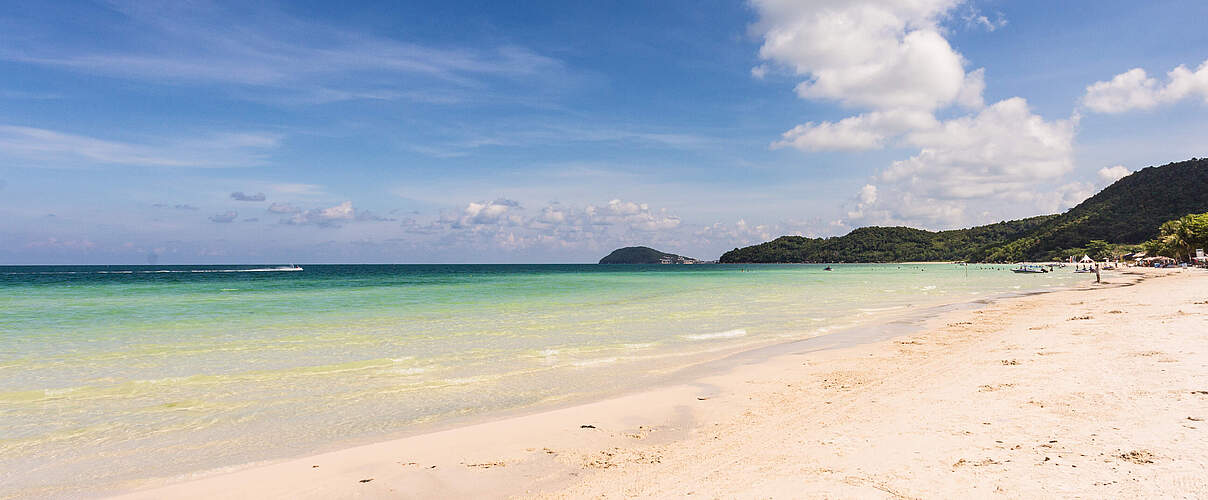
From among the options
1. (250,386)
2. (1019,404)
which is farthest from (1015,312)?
(250,386)

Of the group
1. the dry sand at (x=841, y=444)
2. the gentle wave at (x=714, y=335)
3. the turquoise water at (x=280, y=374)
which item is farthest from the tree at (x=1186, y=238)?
the dry sand at (x=841, y=444)

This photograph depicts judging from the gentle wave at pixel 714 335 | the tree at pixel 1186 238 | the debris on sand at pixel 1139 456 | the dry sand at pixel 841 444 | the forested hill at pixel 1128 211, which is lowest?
the gentle wave at pixel 714 335

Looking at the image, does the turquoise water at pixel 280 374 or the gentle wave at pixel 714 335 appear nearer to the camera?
the turquoise water at pixel 280 374

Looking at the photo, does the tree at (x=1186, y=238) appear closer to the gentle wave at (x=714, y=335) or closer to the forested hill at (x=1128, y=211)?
the forested hill at (x=1128, y=211)

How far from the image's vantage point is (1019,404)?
22.6 ft

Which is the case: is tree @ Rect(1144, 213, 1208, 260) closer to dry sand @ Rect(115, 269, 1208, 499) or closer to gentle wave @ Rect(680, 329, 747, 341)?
gentle wave @ Rect(680, 329, 747, 341)

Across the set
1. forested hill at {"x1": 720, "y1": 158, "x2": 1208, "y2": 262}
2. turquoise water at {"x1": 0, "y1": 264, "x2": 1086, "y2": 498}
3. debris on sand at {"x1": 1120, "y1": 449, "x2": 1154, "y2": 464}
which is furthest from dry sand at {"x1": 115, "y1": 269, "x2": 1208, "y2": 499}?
forested hill at {"x1": 720, "y1": 158, "x2": 1208, "y2": 262}

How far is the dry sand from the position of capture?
183 inches

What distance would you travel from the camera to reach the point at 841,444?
584 cm

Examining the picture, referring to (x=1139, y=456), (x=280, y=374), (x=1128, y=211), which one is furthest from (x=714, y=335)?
(x=1128, y=211)

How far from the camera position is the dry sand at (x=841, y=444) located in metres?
4.65

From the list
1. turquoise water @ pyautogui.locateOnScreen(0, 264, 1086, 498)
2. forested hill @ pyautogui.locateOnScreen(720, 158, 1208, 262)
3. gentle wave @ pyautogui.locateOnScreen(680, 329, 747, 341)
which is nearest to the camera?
turquoise water @ pyautogui.locateOnScreen(0, 264, 1086, 498)

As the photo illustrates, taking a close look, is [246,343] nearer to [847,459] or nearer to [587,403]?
[587,403]

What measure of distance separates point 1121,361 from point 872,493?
26.2 feet
